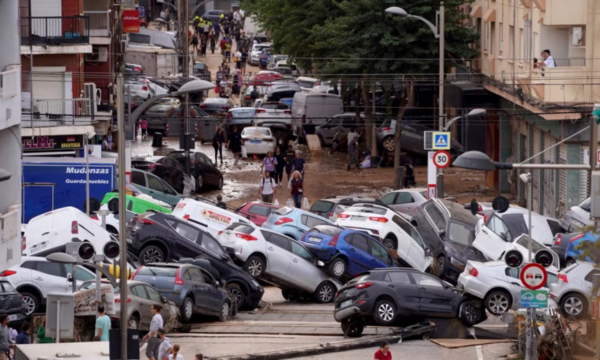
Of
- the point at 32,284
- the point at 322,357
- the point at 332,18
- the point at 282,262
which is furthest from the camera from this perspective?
the point at 332,18

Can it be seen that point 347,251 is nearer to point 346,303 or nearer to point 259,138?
point 346,303

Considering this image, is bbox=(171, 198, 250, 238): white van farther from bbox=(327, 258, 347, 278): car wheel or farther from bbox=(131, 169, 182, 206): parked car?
bbox=(131, 169, 182, 206): parked car

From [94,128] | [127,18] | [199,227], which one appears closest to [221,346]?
[199,227]

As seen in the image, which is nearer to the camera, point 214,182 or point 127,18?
point 214,182

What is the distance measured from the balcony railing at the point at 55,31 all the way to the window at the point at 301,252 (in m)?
15.6

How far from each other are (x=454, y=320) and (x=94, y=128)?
2195cm

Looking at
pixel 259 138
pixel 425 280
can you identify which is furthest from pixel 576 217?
pixel 259 138

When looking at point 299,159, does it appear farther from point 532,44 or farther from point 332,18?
point 332,18

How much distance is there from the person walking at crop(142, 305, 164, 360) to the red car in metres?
11.2

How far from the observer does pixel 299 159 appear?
43.8 meters

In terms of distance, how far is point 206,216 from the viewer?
3134cm

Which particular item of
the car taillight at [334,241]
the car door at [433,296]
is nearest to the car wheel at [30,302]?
the car door at [433,296]

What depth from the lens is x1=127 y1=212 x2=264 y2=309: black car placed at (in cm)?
2762

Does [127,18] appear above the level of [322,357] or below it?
above
